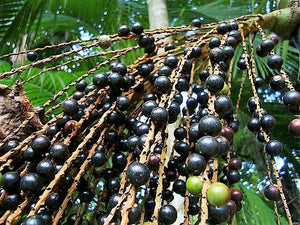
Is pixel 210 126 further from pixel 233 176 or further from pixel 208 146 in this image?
pixel 233 176

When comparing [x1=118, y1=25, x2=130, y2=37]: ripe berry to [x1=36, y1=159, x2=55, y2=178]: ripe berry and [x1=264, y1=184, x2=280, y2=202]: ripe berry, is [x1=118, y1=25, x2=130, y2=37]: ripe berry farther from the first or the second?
[x1=264, y1=184, x2=280, y2=202]: ripe berry

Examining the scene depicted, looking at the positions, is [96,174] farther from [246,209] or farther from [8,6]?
[8,6]

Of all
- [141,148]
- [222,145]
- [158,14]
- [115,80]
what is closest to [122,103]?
[115,80]

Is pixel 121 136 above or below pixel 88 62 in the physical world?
above

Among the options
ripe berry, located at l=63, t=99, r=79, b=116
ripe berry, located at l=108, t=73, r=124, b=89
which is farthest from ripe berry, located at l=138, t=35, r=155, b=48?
ripe berry, located at l=63, t=99, r=79, b=116

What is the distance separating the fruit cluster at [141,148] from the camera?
2.18ft

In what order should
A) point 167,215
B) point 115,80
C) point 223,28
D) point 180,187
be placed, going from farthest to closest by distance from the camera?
point 223,28 → point 115,80 → point 180,187 → point 167,215

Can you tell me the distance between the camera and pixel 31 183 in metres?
0.70

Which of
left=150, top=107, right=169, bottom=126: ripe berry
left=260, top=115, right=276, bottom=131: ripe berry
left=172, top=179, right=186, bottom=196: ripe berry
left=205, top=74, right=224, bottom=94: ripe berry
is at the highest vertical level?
left=205, top=74, right=224, bottom=94: ripe berry

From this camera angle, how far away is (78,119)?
0.92 meters

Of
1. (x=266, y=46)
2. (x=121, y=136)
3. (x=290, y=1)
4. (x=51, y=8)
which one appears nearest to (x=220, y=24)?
(x=266, y=46)

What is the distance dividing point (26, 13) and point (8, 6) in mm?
361

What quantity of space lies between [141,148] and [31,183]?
0.74 feet

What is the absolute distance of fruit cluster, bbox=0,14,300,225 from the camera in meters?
0.66
